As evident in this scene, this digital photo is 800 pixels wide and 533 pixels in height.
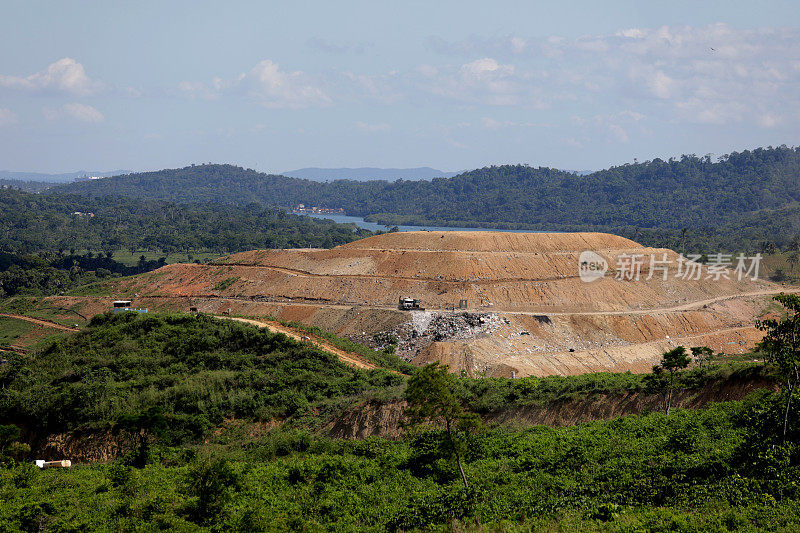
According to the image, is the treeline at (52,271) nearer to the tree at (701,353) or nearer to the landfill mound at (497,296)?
the landfill mound at (497,296)

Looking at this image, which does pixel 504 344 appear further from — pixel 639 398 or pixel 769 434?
pixel 769 434

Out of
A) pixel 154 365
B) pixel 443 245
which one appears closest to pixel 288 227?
pixel 443 245

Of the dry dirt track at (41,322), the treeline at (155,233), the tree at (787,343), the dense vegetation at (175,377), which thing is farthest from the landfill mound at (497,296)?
the treeline at (155,233)

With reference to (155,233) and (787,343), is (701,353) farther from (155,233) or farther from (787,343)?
(155,233)

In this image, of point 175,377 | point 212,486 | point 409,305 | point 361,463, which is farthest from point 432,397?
point 409,305

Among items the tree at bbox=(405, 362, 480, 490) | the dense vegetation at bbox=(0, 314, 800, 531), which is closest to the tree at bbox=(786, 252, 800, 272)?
the dense vegetation at bbox=(0, 314, 800, 531)
